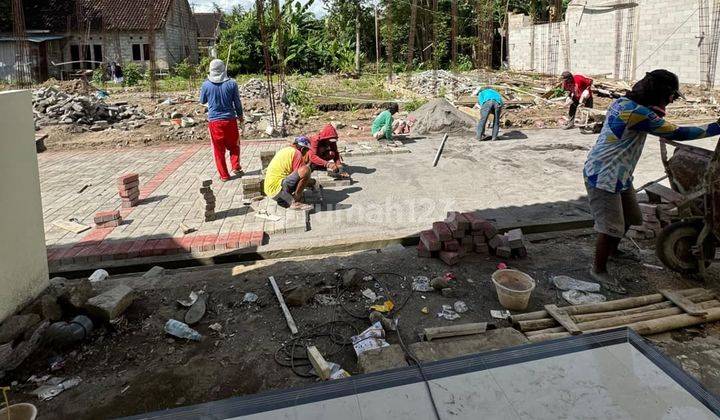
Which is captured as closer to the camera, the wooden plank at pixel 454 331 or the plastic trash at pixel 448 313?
the wooden plank at pixel 454 331

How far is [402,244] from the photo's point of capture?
552cm

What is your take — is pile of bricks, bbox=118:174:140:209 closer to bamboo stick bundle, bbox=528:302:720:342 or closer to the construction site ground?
the construction site ground

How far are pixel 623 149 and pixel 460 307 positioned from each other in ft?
6.11

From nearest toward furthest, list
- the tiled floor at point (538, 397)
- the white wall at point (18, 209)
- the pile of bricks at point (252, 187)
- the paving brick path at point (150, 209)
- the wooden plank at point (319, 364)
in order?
the tiled floor at point (538, 397)
the wooden plank at point (319, 364)
the white wall at point (18, 209)
the paving brick path at point (150, 209)
the pile of bricks at point (252, 187)

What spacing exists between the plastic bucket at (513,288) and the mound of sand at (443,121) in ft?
26.7

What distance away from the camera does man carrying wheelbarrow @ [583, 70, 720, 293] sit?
3.72 m

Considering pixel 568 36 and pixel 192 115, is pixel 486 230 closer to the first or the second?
pixel 192 115

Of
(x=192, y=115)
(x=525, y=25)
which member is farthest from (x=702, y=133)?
(x=525, y=25)

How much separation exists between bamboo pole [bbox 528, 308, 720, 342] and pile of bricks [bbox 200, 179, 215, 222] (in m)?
4.18

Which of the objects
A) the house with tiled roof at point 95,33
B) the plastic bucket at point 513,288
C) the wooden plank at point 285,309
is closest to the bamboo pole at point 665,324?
the plastic bucket at point 513,288

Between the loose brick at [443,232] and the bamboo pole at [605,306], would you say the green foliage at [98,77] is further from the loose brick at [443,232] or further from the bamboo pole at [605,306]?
the bamboo pole at [605,306]

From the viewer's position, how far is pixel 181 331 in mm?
3535

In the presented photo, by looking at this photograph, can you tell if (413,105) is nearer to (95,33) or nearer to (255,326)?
(255,326)

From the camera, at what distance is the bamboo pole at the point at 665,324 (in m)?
3.30
